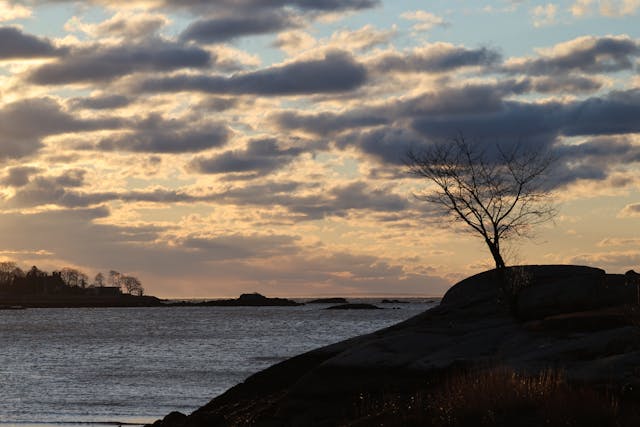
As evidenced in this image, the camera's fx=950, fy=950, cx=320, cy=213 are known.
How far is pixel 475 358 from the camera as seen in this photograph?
24.7m

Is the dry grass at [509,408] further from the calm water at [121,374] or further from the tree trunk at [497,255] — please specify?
the calm water at [121,374]

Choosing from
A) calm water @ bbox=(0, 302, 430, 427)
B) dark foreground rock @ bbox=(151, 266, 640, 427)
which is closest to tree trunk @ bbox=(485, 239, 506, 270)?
dark foreground rock @ bbox=(151, 266, 640, 427)

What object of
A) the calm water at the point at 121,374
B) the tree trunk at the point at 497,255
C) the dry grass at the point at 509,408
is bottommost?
→ the calm water at the point at 121,374

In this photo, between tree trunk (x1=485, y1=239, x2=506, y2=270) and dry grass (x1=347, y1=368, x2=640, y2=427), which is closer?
dry grass (x1=347, y1=368, x2=640, y2=427)

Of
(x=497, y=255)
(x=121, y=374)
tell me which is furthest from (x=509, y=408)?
(x=121, y=374)

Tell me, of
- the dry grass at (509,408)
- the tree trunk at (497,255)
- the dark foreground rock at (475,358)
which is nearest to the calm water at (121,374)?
the dark foreground rock at (475,358)

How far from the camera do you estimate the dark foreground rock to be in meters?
20.1

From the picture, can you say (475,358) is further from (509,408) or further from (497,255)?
(497,255)

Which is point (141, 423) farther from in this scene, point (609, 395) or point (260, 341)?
point (260, 341)

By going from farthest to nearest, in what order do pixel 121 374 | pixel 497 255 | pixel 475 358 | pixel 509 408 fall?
1. pixel 121 374
2. pixel 497 255
3. pixel 475 358
4. pixel 509 408

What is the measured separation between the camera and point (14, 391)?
46281mm

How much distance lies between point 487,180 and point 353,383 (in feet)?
42.9

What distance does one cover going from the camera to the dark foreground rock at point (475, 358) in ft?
66.1

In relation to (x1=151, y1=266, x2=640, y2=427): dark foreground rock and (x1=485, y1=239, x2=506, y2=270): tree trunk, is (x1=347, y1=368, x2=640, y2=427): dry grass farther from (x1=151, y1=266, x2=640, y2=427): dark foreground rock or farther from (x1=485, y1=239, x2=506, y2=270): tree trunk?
(x1=485, y1=239, x2=506, y2=270): tree trunk
